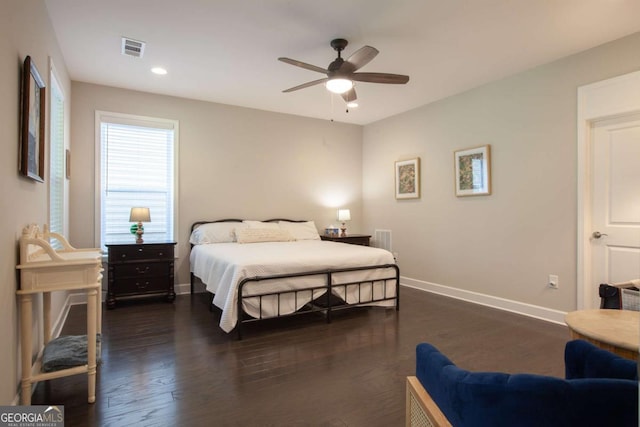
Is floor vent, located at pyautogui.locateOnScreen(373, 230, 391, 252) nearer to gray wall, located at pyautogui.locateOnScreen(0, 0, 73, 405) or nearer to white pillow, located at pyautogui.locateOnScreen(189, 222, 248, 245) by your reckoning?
white pillow, located at pyautogui.locateOnScreen(189, 222, 248, 245)

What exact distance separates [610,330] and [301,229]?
4.08 meters

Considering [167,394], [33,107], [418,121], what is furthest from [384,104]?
[167,394]

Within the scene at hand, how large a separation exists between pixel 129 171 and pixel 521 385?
4.82 metres

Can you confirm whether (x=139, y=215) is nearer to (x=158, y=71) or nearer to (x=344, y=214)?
(x=158, y=71)

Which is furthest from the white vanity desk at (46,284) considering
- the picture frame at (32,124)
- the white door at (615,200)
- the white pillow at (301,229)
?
the white door at (615,200)

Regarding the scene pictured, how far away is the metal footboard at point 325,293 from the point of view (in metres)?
3.01

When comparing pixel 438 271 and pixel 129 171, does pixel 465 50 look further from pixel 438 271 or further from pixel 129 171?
pixel 129 171

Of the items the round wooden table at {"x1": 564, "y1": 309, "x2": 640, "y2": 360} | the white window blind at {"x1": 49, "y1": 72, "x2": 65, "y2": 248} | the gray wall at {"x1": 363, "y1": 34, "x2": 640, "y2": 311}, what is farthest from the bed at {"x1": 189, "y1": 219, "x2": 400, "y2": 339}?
the round wooden table at {"x1": 564, "y1": 309, "x2": 640, "y2": 360}

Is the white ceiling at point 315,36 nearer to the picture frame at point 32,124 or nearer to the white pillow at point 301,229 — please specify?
the picture frame at point 32,124

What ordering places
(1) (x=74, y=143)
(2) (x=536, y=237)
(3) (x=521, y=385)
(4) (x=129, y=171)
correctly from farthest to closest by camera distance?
(4) (x=129, y=171) < (1) (x=74, y=143) < (2) (x=536, y=237) < (3) (x=521, y=385)

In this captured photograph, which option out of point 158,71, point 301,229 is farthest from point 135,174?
point 301,229

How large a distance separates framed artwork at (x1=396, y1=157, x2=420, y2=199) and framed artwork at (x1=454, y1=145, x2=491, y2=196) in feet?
2.27

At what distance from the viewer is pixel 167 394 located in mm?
2088

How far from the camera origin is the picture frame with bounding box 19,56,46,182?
1968 millimetres
